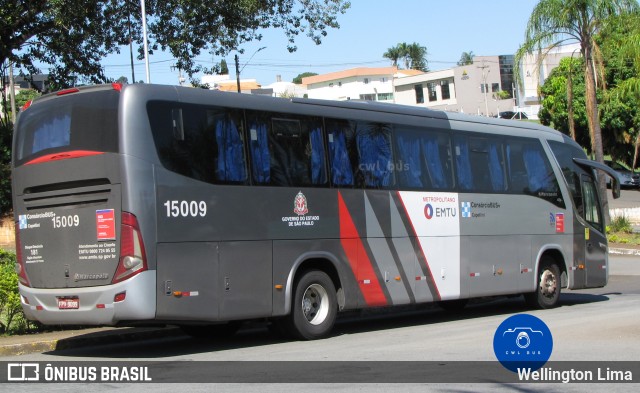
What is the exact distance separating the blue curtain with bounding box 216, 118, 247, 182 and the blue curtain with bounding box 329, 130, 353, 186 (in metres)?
1.94

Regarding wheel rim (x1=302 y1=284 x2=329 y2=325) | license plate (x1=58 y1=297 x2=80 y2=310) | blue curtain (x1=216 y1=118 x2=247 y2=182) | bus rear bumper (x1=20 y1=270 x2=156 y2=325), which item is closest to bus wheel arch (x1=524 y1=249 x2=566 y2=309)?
wheel rim (x1=302 y1=284 x2=329 y2=325)

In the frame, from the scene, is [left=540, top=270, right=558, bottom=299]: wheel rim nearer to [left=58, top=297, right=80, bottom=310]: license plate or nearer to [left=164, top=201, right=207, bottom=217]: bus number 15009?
[left=164, top=201, right=207, bottom=217]: bus number 15009

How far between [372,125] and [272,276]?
3.58 m

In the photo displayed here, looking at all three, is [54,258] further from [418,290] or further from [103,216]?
[418,290]

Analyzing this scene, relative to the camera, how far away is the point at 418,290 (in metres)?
15.1

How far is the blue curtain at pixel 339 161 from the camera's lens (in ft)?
45.4

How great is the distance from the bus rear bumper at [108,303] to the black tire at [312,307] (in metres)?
2.61

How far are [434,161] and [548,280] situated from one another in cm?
442

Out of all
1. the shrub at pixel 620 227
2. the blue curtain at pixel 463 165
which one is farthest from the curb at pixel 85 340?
the shrub at pixel 620 227

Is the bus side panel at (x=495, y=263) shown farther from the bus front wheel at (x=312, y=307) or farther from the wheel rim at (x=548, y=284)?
the bus front wheel at (x=312, y=307)

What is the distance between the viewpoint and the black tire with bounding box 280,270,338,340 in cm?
1294

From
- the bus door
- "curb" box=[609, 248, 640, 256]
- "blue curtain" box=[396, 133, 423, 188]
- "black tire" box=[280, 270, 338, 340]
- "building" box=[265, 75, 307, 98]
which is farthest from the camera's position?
"building" box=[265, 75, 307, 98]

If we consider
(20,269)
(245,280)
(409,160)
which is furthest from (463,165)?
(20,269)

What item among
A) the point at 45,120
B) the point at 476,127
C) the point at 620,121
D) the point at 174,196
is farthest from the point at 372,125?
the point at 620,121
